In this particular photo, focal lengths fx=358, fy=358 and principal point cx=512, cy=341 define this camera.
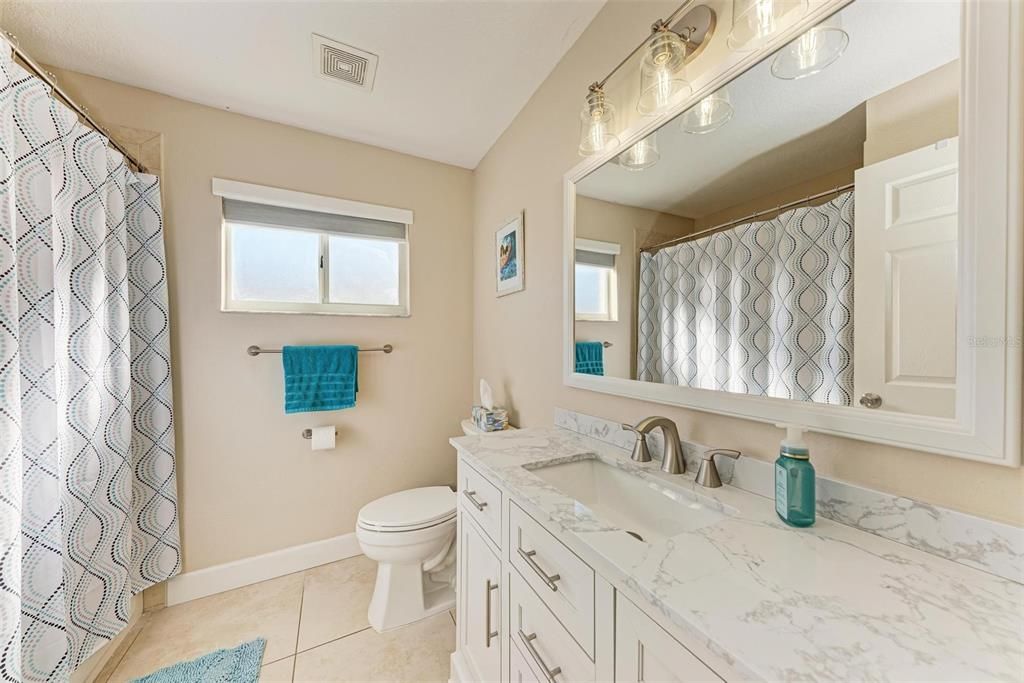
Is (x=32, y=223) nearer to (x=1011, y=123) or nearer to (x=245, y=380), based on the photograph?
(x=245, y=380)

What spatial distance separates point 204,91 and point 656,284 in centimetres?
211

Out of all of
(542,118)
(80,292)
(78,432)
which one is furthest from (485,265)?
(78,432)

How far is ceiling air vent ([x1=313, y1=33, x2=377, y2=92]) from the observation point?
4.50 ft

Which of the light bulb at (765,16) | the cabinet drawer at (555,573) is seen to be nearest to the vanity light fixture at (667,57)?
the light bulb at (765,16)

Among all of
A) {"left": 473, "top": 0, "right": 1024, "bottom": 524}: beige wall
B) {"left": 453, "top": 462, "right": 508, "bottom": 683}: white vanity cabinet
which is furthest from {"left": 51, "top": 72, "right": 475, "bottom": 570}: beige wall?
{"left": 453, "top": 462, "right": 508, "bottom": 683}: white vanity cabinet

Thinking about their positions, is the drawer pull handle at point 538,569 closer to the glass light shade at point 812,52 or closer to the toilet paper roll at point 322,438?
the glass light shade at point 812,52

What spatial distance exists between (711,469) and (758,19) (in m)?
1.01

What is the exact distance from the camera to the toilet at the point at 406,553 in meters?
1.48

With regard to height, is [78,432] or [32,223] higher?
[32,223]

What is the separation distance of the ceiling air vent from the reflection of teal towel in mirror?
141 centimetres

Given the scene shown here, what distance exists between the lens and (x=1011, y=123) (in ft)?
1.68

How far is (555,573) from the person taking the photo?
29.0 inches

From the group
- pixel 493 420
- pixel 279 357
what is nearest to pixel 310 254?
pixel 279 357

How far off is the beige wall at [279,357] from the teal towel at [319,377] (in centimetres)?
10
